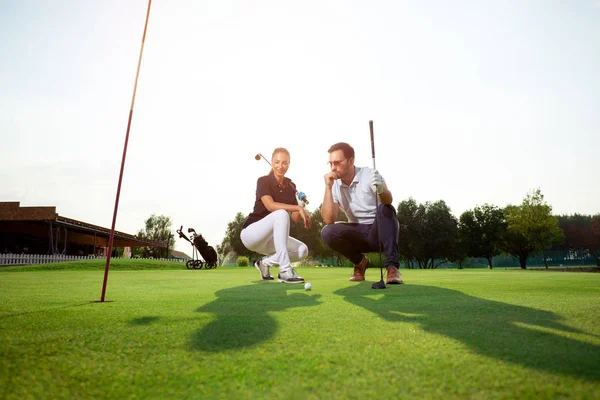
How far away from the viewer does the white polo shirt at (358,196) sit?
6258mm

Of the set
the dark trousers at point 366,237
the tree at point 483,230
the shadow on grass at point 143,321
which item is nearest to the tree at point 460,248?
the tree at point 483,230

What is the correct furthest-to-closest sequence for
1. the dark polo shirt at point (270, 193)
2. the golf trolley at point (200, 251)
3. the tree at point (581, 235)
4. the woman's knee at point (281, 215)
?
the tree at point (581, 235) < the golf trolley at point (200, 251) < the dark polo shirt at point (270, 193) < the woman's knee at point (281, 215)

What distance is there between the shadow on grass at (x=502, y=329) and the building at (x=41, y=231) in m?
29.5

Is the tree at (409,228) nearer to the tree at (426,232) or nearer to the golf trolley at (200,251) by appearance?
the tree at (426,232)

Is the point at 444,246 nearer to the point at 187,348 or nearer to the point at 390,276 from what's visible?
the point at 390,276

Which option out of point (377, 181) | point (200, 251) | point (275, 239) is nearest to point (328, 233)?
point (275, 239)

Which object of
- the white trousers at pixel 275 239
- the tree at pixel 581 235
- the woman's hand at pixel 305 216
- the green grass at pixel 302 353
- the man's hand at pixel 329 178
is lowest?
the green grass at pixel 302 353

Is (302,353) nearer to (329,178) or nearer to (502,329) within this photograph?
(502,329)

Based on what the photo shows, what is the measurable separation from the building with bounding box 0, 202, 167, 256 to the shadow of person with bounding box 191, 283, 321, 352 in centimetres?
2842

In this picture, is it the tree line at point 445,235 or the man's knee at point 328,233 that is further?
the tree line at point 445,235

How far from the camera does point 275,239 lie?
6164mm

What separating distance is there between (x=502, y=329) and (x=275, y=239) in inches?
165

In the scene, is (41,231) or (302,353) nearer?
(302,353)

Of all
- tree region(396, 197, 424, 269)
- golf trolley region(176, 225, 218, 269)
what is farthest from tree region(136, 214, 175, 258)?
golf trolley region(176, 225, 218, 269)
